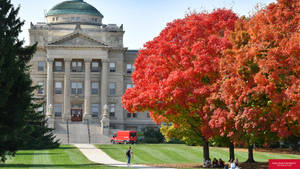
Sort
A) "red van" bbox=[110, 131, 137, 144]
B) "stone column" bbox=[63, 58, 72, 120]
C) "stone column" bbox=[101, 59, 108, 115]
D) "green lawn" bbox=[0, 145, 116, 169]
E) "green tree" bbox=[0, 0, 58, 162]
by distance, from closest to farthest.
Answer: "green tree" bbox=[0, 0, 58, 162] → "green lawn" bbox=[0, 145, 116, 169] → "red van" bbox=[110, 131, 137, 144] → "stone column" bbox=[63, 58, 72, 120] → "stone column" bbox=[101, 59, 108, 115]

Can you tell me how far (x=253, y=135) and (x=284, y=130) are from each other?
5024 mm

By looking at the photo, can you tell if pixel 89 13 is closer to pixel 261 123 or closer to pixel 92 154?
pixel 92 154

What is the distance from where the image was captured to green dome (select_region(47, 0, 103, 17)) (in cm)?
9444

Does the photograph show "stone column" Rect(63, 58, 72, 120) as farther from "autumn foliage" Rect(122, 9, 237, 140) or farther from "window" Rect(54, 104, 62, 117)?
"autumn foliage" Rect(122, 9, 237, 140)

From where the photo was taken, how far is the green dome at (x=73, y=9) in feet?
310

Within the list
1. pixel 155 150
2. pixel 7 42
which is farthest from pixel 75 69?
pixel 7 42

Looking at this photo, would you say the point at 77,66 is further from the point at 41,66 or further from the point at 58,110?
the point at 58,110

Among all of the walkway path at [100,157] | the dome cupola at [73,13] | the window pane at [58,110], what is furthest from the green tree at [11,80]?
the dome cupola at [73,13]

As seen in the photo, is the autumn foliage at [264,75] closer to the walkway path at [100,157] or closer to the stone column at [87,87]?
the walkway path at [100,157]

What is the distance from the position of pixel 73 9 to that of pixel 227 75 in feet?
209

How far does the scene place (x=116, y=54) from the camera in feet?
295

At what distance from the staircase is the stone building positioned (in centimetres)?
16

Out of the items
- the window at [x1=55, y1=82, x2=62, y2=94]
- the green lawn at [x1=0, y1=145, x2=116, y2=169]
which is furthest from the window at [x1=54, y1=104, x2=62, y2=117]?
the green lawn at [x1=0, y1=145, x2=116, y2=169]

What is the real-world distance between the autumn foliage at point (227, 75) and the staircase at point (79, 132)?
3361 cm
